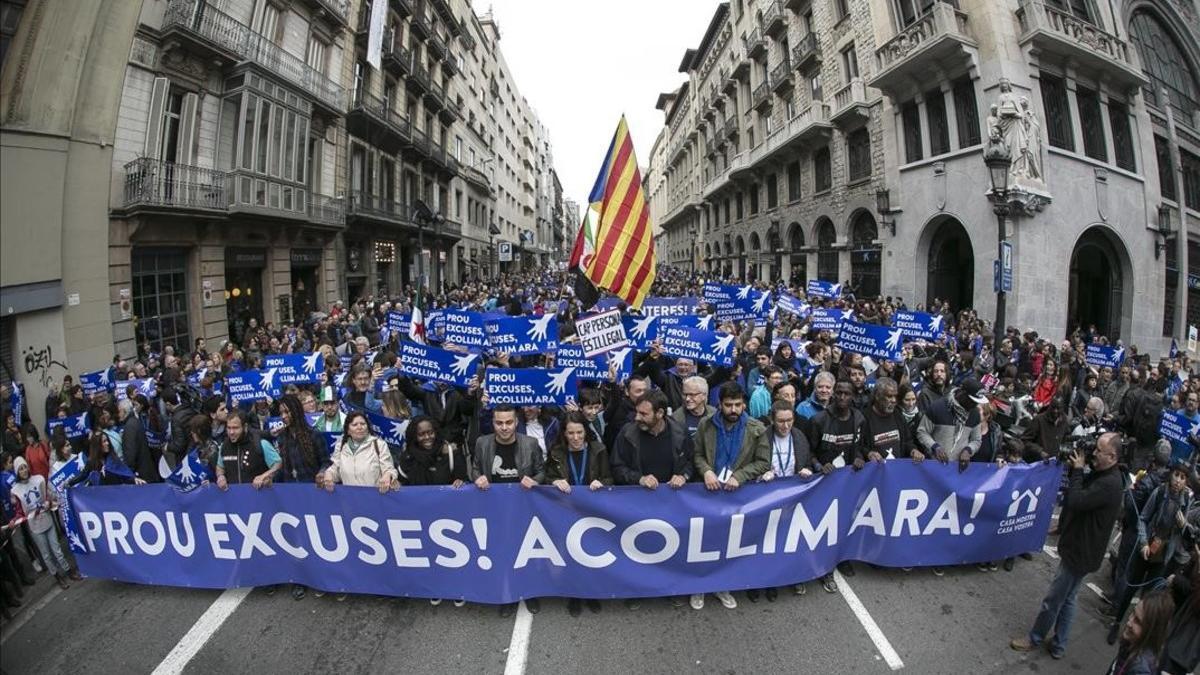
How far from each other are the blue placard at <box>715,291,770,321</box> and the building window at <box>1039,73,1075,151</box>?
1223 centimetres

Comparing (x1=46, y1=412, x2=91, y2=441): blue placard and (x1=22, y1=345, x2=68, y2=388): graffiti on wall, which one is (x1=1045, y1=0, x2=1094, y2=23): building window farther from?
(x1=22, y1=345, x2=68, y2=388): graffiti on wall

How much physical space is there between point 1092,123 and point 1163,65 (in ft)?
30.1

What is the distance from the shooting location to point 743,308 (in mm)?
11773

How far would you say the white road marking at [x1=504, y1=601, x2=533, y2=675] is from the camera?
3811mm

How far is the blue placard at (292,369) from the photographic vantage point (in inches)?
274

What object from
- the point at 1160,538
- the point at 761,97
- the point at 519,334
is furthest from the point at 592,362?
the point at 761,97

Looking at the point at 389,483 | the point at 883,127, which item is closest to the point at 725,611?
the point at 389,483

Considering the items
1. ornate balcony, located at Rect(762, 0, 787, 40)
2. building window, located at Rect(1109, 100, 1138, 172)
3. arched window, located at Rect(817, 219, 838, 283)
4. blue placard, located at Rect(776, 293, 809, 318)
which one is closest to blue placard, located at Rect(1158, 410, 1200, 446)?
blue placard, located at Rect(776, 293, 809, 318)

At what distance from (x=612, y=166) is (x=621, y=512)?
4.25 metres

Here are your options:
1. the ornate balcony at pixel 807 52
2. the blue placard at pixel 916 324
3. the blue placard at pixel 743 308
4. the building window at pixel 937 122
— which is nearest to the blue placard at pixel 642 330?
the blue placard at pixel 743 308

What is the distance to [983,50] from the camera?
1641cm

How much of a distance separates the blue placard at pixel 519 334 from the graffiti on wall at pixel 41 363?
9.28 metres

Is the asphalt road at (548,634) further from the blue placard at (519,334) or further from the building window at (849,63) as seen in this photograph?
the building window at (849,63)

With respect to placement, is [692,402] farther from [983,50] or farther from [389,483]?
[983,50]
